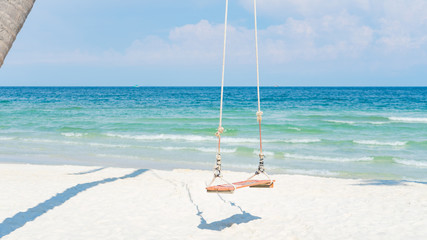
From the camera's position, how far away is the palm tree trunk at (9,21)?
329 centimetres

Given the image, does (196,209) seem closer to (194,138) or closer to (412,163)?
(412,163)

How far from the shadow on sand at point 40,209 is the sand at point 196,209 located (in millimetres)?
14

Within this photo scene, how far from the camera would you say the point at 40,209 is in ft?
20.7

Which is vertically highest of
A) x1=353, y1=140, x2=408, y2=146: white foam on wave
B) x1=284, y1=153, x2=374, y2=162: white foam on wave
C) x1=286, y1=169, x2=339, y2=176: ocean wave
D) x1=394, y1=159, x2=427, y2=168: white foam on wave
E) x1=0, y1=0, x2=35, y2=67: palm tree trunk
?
x1=0, y1=0, x2=35, y2=67: palm tree trunk

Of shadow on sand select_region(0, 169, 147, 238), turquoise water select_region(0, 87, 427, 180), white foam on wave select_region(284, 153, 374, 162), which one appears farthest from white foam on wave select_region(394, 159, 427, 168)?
shadow on sand select_region(0, 169, 147, 238)

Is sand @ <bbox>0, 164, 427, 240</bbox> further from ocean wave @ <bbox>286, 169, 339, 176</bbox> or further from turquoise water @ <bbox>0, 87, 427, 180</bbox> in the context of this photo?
turquoise water @ <bbox>0, 87, 427, 180</bbox>

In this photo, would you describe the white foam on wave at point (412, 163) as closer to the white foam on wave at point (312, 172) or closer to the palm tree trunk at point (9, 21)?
the white foam on wave at point (312, 172)

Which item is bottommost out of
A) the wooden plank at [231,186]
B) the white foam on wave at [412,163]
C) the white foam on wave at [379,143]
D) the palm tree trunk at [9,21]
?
the white foam on wave at [412,163]

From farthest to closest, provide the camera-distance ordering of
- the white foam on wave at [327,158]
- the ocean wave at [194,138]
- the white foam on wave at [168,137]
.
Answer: the white foam on wave at [168,137] → the ocean wave at [194,138] → the white foam on wave at [327,158]

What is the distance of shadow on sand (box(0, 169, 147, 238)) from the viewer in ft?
18.1

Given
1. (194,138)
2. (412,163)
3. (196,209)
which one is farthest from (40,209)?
(194,138)

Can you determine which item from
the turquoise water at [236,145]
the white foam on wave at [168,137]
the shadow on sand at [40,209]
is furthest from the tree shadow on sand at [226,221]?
the white foam on wave at [168,137]

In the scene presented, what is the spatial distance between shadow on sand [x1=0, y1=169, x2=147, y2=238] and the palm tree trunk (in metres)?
2.95

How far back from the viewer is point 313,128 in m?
20.2
